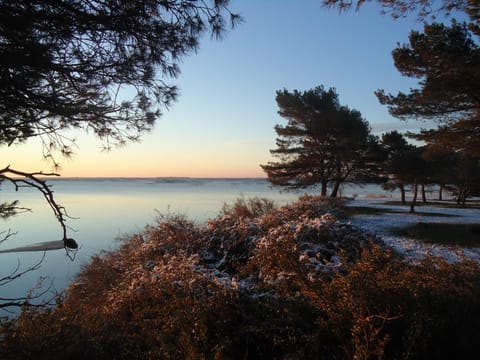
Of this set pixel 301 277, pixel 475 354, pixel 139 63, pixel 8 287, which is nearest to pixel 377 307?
pixel 475 354

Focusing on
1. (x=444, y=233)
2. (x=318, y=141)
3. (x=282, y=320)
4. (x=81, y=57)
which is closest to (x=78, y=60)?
(x=81, y=57)

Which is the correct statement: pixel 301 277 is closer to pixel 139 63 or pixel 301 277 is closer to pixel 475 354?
pixel 475 354

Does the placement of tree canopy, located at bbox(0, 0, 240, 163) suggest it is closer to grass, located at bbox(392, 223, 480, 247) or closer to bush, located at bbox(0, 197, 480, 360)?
bush, located at bbox(0, 197, 480, 360)

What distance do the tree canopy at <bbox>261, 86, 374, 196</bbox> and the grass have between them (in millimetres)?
10744

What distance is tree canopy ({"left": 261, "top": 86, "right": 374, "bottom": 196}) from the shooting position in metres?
21.8

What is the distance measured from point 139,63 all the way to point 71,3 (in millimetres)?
957

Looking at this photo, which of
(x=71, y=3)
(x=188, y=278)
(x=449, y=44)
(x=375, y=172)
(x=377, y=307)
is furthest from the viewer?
(x=375, y=172)

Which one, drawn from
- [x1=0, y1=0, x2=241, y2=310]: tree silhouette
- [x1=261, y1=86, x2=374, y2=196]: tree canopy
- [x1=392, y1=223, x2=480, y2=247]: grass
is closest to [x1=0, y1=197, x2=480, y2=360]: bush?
[x1=0, y1=0, x2=241, y2=310]: tree silhouette

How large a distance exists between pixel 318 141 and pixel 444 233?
13710 millimetres

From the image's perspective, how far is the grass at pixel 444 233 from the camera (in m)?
8.87

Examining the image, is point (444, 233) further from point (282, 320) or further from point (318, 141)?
point (318, 141)

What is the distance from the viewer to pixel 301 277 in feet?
14.0

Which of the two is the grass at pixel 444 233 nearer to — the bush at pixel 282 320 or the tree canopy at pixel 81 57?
the bush at pixel 282 320

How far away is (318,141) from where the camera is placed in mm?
22922
